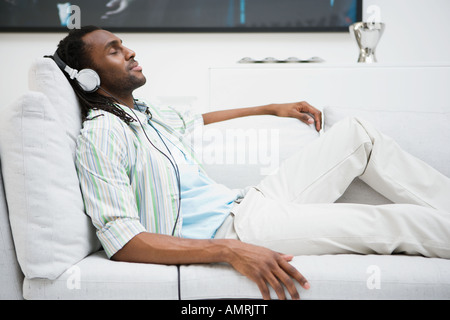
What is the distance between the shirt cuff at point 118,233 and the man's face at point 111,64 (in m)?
0.55

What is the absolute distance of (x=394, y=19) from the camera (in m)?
2.73

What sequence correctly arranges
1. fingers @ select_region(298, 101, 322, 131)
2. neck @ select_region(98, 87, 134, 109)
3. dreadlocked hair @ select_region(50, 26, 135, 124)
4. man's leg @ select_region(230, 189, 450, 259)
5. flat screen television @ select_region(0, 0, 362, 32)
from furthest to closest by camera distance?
flat screen television @ select_region(0, 0, 362, 32)
fingers @ select_region(298, 101, 322, 131)
neck @ select_region(98, 87, 134, 109)
dreadlocked hair @ select_region(50, 26, 135, 124)
man's leg @ select_region(230, 189, 450, 259)

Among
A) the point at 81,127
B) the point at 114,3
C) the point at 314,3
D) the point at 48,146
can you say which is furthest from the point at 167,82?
the point at 48,146

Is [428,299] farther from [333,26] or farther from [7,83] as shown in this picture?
[7,83]

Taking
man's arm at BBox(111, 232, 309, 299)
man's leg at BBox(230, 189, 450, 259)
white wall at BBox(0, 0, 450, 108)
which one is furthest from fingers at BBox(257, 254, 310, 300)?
white wall at BBox(0, 0, 450, 108)

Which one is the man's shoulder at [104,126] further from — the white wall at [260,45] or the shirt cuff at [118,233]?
the white wall at [260,45]

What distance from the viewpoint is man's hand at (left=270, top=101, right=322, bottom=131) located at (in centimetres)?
162

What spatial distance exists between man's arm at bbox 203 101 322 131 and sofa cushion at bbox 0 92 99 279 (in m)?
0.83

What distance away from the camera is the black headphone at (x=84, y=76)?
1209 mm

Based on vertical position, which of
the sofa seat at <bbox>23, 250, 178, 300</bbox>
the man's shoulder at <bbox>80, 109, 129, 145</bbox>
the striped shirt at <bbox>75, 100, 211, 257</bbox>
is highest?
the man's shoulder at <bbox>80, 109, 129, 145</bbox>

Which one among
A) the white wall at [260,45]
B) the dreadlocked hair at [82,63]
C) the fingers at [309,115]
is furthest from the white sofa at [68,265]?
the white wall at [260,45]

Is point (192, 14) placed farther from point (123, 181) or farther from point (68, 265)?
point (68, 265)

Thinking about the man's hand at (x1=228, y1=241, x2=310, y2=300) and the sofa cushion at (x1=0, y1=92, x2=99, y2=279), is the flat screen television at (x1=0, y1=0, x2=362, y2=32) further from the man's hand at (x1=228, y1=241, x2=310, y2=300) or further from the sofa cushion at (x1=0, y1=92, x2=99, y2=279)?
the man's hand at (x1=228, y1=241, x2=310, y2=300)

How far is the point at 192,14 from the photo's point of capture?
2.70m
